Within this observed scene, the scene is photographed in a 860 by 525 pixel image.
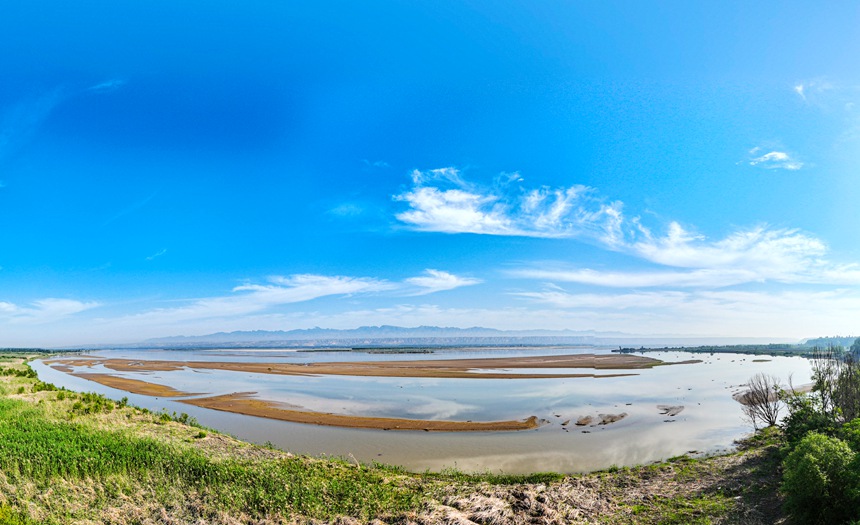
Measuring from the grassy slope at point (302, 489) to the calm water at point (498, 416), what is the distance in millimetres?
4116

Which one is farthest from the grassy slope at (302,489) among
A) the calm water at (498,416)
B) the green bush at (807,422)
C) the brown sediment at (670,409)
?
the brown sediment at (670,409)

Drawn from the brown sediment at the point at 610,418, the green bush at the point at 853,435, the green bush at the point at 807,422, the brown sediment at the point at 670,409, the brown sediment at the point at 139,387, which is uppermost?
the green bush at the point at 853,435

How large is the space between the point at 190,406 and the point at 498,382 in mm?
41777

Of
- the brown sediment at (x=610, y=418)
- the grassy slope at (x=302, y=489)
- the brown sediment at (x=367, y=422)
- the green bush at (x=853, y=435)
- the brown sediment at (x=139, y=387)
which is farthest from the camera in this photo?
the brown sediment at (x=139, y=387)

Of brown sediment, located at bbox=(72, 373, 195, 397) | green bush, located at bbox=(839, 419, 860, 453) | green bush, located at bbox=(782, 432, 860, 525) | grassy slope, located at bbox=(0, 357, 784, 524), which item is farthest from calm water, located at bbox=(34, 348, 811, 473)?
green bush, located at bbox=(782, 432, 860, 525)

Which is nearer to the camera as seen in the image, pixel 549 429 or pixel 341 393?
pixel 549 429

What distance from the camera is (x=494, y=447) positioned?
94.3ft

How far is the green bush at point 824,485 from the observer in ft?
42.1

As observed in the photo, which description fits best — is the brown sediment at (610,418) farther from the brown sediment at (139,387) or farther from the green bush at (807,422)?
the brown sediment at (139,387)

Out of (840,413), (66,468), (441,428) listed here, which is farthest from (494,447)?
(66,468)

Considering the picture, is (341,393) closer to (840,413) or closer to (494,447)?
(494,447)

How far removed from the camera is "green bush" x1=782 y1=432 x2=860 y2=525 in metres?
12.8

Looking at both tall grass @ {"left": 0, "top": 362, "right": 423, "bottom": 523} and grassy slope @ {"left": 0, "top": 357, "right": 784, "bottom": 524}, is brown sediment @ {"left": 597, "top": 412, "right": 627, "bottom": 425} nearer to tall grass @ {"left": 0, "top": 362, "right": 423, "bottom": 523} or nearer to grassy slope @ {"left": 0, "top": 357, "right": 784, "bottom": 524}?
grassy slope @ {"left": 0, "top": 357, "right": 784, "bottom": 524}

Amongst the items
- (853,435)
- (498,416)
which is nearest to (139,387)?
(498,416)
